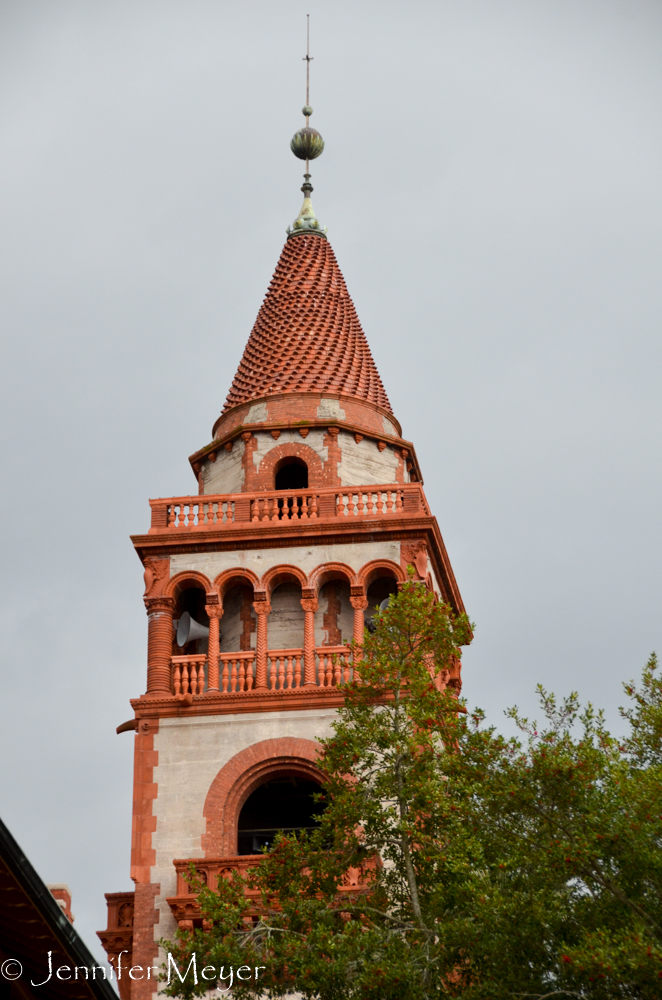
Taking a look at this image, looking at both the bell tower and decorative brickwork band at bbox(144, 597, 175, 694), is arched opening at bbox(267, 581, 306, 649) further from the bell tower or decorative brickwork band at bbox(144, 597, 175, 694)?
decorative brickwork band at bbox(144, 597, 175, 694)

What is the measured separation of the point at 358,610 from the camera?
1626 inches

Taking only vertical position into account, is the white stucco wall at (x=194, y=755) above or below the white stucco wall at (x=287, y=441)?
below

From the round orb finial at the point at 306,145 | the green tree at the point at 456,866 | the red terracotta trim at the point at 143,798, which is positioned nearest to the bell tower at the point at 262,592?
the red terracotta trim at the point at 143,798

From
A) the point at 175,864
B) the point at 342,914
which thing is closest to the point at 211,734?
the point at 175,864

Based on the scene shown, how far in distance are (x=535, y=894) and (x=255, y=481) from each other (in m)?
19.5

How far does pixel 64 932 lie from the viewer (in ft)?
77.3

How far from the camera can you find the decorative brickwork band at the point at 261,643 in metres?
40.8

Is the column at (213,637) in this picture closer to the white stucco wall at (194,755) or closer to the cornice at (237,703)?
the cornice at (237,703)

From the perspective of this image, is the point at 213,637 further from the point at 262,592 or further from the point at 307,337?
the point at 307,337

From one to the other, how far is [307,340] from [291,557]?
6946 millimetres

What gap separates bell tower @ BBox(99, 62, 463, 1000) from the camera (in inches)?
1549

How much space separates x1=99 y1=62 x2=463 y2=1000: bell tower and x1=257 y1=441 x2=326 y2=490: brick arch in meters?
0.04

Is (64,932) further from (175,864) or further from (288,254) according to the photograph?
(288,254)

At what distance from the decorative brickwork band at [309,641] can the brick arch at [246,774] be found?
4.45 feet
